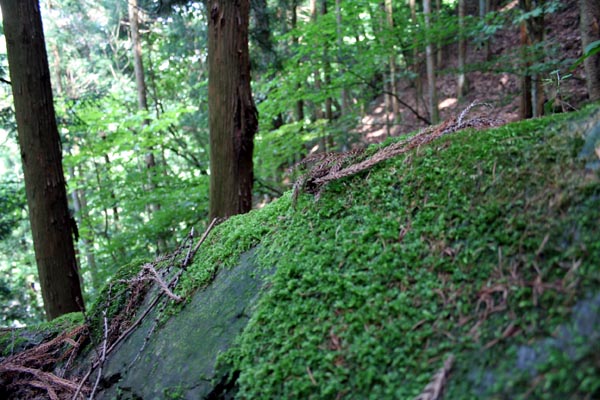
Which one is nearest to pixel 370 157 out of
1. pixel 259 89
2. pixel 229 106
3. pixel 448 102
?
pixel 229 106

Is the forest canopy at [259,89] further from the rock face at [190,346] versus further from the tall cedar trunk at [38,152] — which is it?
the rock face at [190,346]

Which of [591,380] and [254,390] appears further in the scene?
[254,390]

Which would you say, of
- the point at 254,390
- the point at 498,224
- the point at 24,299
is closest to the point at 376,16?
the point at 498,224

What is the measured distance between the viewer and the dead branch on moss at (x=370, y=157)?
1.78 meters

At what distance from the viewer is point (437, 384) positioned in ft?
3.16

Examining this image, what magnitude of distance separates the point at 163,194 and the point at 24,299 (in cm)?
1187

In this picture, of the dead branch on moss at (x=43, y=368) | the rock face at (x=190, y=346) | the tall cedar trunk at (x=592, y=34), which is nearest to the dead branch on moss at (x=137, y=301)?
the rock face at (x=190, y=346)

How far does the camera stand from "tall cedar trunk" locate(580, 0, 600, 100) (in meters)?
4.75

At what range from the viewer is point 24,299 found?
15039 millimetres

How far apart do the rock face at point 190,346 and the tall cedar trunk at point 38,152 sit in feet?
10.1

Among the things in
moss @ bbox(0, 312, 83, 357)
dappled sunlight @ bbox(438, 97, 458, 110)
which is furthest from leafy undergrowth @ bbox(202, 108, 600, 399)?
dappled sunlight @ bbox(438, 97, 458, 110)

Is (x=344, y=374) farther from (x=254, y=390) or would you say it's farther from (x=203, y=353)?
(x=203, y=353)

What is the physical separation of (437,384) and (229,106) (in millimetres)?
4151

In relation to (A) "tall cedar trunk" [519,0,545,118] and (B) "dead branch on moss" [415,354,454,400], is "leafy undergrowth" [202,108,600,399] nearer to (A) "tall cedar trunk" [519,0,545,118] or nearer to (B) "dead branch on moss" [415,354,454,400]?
(B) "dead branch on moss" [415,354,454,400]
